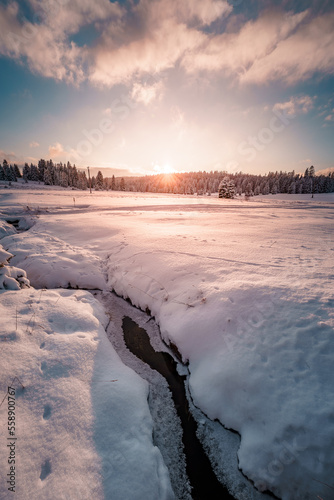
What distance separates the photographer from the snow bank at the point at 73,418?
2.00 metres

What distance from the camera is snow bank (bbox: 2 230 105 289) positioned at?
6188mm

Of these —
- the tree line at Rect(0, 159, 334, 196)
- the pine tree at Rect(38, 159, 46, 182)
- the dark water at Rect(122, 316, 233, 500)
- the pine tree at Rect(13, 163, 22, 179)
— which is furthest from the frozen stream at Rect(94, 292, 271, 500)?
the pine tree at Rect(13, 163, 22, 179)

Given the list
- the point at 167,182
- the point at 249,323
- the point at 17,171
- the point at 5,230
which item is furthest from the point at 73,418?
the point at 167,182

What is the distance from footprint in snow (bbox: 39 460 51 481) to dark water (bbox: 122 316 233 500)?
5.66 ft

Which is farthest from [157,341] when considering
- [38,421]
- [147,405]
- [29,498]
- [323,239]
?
[323,239]

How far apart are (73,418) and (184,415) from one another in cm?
170

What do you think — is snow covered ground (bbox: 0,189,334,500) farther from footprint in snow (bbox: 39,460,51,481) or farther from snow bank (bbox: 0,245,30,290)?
footprint in snow (bbox: 39,460,51,481)

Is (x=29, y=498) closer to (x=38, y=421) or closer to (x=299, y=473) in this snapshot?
(x=38, y=421)

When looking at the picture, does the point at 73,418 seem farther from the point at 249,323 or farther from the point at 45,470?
the point at 249,323

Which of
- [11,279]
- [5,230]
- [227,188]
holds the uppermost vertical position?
[227,188]

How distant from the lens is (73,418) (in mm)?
2484

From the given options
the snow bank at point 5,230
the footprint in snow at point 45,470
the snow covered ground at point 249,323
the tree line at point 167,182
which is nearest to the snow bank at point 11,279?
the snow covered ground at point 249,323

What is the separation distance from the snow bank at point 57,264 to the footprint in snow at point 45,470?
442cm

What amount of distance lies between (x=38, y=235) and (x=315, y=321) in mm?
10732
